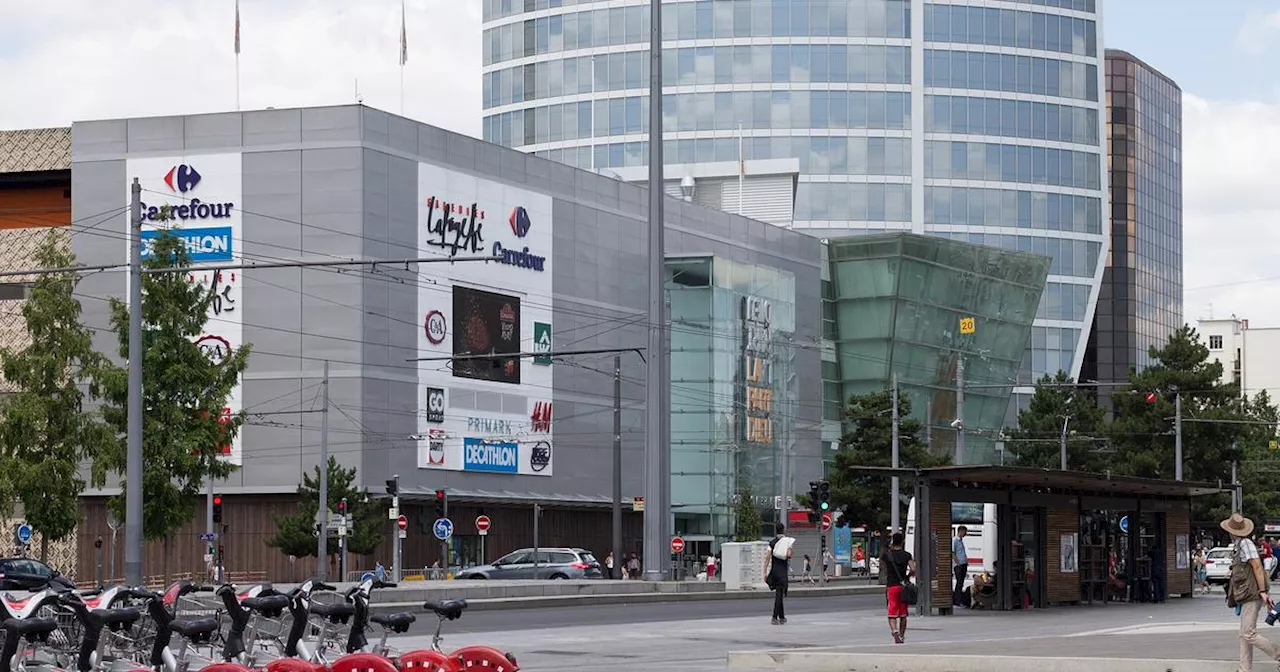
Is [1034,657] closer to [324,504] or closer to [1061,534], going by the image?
[1061,534]

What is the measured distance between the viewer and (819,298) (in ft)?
327

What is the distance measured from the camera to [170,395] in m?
48.4

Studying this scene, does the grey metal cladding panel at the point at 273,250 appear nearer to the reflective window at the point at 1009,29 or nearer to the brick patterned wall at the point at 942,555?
the brick patterned wall at the point at 942,555

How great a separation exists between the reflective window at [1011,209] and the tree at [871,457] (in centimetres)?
3855

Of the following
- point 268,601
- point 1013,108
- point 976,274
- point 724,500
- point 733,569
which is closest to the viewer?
point 268,601

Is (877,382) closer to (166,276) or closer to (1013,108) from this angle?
(1013,108)

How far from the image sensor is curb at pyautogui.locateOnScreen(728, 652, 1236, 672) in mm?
18766

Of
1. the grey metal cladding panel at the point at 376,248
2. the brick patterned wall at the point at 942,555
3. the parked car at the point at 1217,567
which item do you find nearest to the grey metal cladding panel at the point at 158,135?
the grey metal cladding panel at the point at 376,248

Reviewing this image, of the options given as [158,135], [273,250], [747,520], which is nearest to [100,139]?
[158,135]

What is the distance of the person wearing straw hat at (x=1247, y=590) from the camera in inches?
741

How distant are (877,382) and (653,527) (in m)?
59.0

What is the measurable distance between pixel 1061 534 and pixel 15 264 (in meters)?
→ 45.7

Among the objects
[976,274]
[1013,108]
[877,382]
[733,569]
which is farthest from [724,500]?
[1013,108]

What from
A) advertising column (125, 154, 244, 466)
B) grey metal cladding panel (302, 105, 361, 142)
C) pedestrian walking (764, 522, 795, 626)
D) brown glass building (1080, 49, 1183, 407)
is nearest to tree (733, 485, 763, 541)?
advertising column (125, 154, 244, 466)
